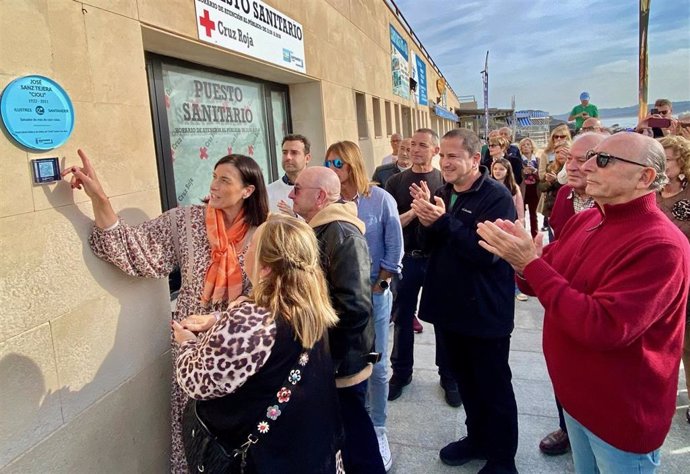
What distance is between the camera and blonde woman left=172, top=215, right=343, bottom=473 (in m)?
1.51

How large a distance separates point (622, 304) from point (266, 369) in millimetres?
1209

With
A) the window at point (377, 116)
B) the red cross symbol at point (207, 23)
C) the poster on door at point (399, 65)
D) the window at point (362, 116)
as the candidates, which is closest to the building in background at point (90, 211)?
the red cross symbol at point (207, 23)

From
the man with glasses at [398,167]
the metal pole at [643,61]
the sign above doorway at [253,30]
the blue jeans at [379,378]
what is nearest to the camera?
the blue jeans at [379,378]

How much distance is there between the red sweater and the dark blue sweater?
748 mm

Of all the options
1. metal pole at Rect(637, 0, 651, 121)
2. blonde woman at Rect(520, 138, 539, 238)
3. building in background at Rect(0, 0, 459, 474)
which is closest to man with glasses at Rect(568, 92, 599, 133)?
metal pole at Rect(637, 0, 651, 121)

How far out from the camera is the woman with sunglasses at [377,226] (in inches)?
121

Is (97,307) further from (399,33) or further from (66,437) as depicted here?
(399,33)

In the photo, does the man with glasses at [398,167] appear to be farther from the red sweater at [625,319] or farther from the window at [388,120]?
the window at [388,120]

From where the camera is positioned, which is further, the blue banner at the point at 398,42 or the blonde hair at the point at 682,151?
A: the blue banner at the point at 398,42

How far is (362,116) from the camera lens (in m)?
9.25

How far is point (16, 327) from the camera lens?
182 centimetres

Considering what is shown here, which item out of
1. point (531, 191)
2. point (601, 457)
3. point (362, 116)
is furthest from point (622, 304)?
point (362, 116)

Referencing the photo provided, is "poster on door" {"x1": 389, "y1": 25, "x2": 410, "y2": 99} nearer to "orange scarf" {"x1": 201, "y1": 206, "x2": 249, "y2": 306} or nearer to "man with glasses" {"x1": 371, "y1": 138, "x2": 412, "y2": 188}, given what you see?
"man with glasses" {"x1": 371, "y1": 138, "x2": 412, "y2": 188}

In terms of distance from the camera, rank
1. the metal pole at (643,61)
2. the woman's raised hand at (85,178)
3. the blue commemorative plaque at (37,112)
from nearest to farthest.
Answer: the blue commemorative plaque at (37,112) < the woman's raised hand at (85,178) < the metal pole at (643,61)
